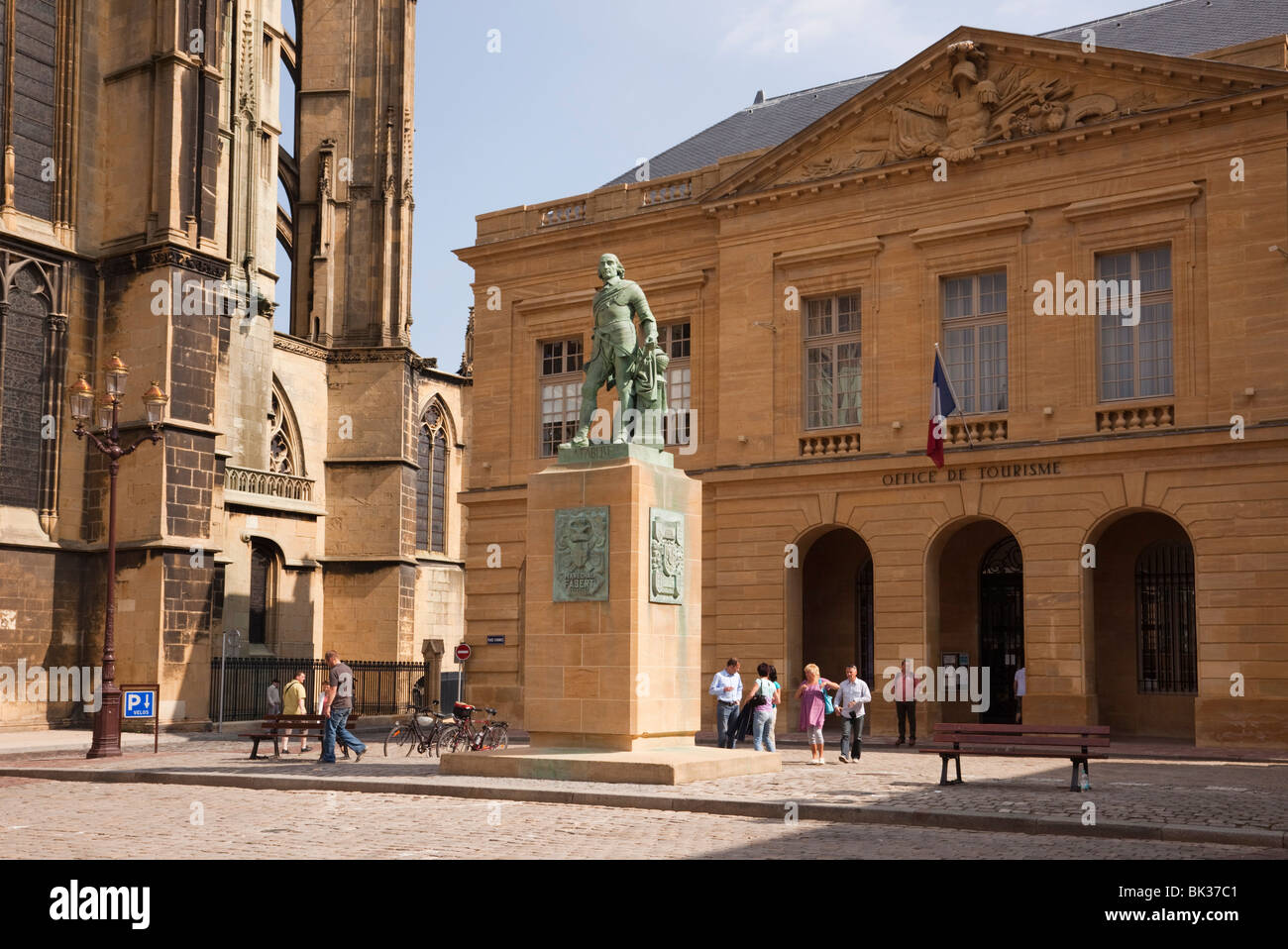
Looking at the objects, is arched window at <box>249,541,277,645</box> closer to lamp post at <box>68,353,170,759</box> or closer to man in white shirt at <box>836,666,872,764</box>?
lamp post at <box>68,353,170,759</box>

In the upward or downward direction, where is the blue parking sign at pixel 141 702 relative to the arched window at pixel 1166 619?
downward

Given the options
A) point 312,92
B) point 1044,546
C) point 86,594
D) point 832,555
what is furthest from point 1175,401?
point 312,92

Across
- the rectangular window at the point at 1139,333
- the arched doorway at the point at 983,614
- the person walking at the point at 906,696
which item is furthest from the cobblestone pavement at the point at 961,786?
the rectangular window at the point at 1139,333

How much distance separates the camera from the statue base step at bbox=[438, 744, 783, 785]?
53.3ft

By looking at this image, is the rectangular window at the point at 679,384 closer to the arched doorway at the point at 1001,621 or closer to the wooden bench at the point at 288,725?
the arched doorway at the point at 1001,621

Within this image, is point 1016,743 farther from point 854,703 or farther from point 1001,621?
point 1001,621

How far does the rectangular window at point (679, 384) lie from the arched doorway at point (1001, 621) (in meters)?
7.40

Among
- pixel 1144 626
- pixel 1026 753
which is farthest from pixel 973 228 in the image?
pixel 1026 753

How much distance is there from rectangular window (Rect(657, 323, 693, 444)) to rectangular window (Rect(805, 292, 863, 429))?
10.3 feet

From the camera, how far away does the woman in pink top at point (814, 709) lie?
69.1 ft

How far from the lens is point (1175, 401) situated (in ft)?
85.7

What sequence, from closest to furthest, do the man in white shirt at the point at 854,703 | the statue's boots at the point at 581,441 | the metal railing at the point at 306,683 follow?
the statue's boots at the point at 581,441
the man in white shirt at the point at 854,703
the metal railing at the point at 306,683

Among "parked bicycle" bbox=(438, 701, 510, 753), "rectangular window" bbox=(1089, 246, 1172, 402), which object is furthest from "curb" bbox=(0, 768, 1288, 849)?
"rectangular window" bbox=(1089, 246, 1172, 402)

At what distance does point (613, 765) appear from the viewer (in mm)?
16500
